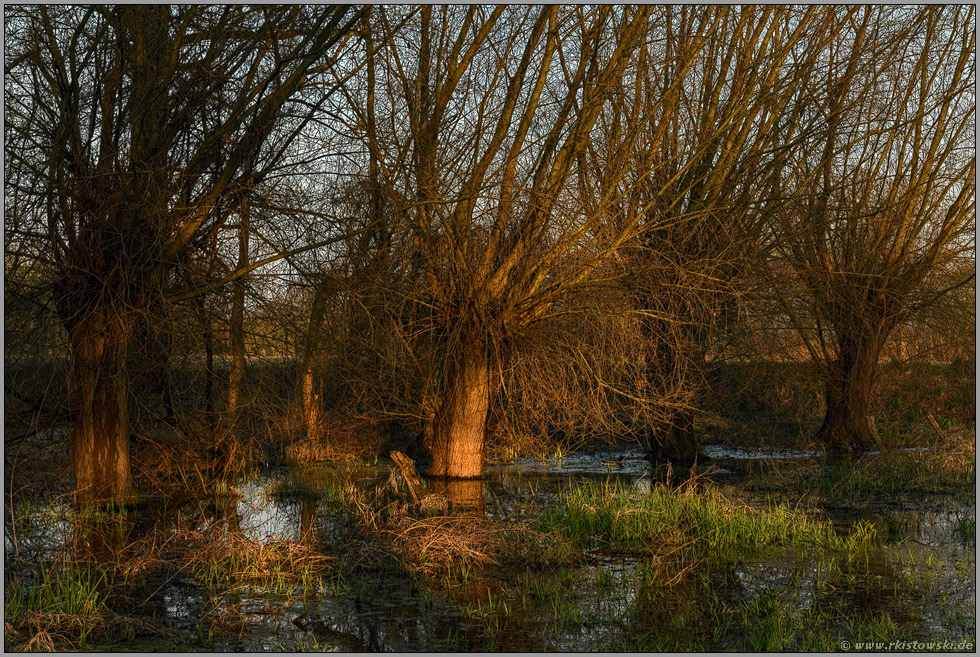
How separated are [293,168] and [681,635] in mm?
7275

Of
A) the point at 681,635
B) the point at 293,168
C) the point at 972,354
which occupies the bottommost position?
the point at 681,635

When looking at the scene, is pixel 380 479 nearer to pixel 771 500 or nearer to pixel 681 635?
pixel 771 500

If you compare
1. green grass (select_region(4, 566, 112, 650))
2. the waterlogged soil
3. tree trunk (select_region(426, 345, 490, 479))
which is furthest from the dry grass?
green grass (select_region(4, 566, 112, 650))

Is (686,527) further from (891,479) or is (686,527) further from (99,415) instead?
(99,415)

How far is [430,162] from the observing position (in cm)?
1162

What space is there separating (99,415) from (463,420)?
4.69 meters

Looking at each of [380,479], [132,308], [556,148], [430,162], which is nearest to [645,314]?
[556,148]

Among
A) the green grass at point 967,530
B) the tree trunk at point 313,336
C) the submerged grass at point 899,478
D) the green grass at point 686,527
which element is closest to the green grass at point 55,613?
the green grass at point 686,527

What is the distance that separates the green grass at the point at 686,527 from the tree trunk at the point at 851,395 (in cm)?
738

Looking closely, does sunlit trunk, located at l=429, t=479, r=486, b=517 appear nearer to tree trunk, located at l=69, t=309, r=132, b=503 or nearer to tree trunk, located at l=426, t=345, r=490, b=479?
tree trunk, located at l=426, t=345, r=490, b=479

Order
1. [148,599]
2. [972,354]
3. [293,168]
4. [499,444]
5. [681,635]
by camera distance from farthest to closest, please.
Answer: [972,354], [499,444], [293,168], [148,599], [681,635]

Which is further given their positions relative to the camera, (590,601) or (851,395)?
(851,395)

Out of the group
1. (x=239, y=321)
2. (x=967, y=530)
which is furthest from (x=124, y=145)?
(x=967, y=530)

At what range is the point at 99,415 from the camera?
11.1 m
